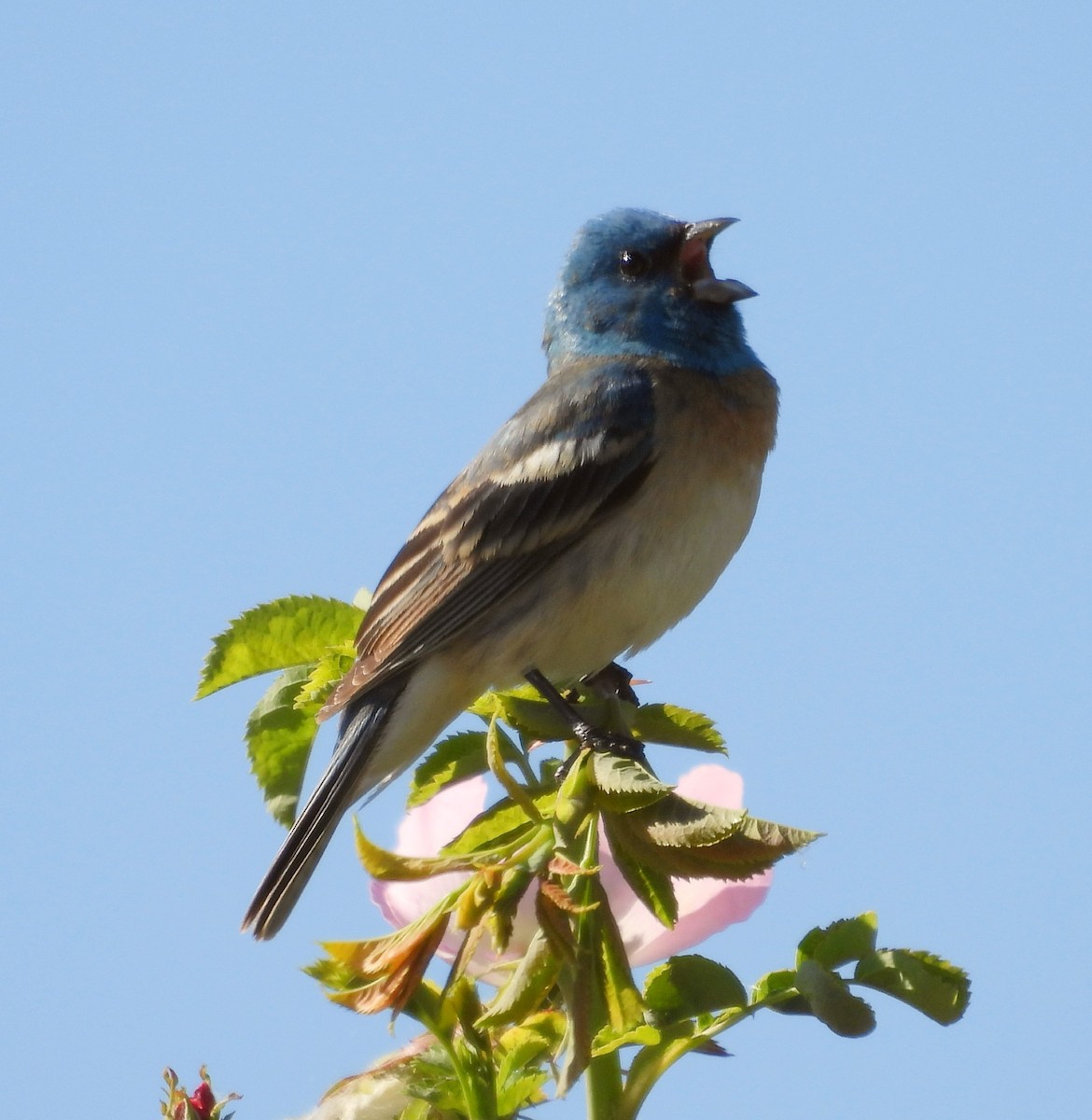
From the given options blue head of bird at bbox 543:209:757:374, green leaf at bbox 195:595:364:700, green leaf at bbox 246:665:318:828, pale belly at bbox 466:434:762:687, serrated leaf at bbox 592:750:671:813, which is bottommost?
serrated leaf at bbox 592:750:671:813

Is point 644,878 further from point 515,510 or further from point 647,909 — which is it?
point 515,510

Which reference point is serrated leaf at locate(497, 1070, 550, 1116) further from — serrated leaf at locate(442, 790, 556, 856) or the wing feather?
the wing feather

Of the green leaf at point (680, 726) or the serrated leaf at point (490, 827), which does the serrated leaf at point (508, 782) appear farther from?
the green leaf at point (680, 726)

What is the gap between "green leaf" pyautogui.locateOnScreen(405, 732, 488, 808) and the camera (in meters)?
2.70

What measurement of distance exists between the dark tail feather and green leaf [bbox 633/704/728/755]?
1042mm

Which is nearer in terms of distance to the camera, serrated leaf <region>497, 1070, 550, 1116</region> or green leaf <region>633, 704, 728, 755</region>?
serrated leaf <region>497, 1070, 550, 1116</region>

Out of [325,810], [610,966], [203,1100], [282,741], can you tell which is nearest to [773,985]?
[610,966]

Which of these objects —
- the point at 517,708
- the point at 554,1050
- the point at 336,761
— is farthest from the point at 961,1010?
the point at 336,761

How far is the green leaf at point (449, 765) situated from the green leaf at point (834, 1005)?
756 millimetres

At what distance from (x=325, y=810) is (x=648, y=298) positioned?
7.09ft

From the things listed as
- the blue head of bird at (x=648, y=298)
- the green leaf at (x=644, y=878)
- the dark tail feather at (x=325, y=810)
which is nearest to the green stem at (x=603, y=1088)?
the green leaf at (x=644, y=878)

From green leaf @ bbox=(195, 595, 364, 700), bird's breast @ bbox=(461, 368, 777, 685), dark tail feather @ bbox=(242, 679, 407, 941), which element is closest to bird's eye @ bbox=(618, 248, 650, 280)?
bird's breast @ bbox=(461, 368, 777, 685)

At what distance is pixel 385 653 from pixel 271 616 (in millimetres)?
1039

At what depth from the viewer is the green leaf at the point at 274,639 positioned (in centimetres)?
312
